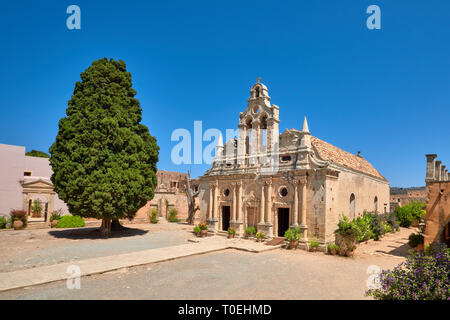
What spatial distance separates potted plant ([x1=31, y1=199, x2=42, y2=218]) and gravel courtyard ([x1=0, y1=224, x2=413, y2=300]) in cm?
1920

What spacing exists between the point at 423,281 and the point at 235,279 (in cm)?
625

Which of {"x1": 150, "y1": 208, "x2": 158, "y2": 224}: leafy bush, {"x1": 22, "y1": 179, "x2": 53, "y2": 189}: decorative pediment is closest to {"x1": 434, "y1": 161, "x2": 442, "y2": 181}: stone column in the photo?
{"x1": 150, "y1": 208, "x2": 158, "y2": 224}: leafy bush

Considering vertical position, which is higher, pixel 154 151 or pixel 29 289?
Answer: pixel 154 151

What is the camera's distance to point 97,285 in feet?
32.1

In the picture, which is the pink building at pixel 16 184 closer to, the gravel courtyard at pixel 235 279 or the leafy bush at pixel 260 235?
the gravel courtyard at pixel 235 279

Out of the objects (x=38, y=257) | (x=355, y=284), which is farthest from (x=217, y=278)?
(x=38, y=257)

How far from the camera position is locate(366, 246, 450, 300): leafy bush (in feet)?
22.2

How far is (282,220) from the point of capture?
64.8ft

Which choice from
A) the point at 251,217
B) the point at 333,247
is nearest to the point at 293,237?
the point at 333,247

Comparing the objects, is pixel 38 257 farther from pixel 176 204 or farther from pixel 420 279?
pixel 176 204
